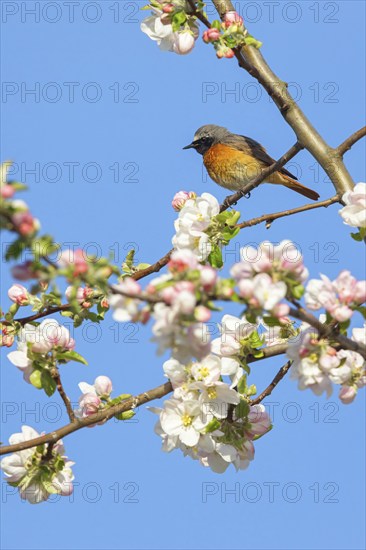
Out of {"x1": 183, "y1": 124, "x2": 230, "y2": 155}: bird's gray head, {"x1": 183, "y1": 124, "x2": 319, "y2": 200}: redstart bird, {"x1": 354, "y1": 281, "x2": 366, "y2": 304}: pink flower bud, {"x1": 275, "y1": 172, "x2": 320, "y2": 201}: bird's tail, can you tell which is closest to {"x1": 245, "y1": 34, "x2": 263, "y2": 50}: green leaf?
{"x1": 354, "y1": 281, "x2": 366, "y2": 304}: pink flower bud

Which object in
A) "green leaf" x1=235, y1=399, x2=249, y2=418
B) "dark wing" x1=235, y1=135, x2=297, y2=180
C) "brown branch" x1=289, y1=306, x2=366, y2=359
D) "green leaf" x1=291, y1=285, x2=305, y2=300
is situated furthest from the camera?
"dark wing" x1=235, y1=135, x2=297, y2=180

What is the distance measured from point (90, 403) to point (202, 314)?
1.68 m

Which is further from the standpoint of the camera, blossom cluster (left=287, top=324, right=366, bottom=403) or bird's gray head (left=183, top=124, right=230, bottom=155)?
bird's gray head (left=183, top=124, right=230, bottom=155)

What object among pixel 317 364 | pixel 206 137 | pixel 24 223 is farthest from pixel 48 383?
pixel 206 137

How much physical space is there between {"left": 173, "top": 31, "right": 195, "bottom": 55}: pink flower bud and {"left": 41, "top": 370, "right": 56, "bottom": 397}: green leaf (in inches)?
74.5

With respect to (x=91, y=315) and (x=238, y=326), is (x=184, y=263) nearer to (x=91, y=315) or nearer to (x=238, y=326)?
(x=238, y=326)

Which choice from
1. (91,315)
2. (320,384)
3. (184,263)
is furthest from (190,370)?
(184,263)

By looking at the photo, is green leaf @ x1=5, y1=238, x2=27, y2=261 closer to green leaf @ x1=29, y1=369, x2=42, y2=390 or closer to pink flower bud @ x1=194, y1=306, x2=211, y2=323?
pink flower bud @ x1=194, y1=306, x2=211, y2=323

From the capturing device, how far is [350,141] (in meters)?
3.77

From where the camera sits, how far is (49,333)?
347cm

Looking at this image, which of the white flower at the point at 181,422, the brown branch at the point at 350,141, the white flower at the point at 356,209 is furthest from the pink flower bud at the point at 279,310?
the brown branch at the point at 350,141

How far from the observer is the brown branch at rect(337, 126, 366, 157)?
3.73 meters

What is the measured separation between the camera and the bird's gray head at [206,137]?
10.2 m

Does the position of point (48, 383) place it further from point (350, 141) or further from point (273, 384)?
point (350, 141)
